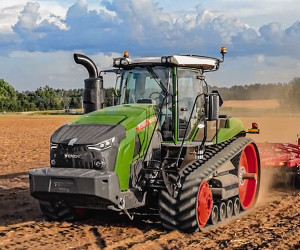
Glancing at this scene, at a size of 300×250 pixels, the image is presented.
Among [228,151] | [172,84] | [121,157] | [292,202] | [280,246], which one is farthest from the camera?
[292,202]

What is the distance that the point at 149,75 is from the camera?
31.6ft

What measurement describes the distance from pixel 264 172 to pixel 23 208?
19.4 ft

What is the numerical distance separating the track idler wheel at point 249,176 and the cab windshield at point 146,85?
2.49 meters

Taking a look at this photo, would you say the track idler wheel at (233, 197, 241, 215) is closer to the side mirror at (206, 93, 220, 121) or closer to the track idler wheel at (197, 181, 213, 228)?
the track idler wheel at (197, 181, 213, 228)

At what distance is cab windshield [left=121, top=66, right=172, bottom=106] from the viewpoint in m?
9.46

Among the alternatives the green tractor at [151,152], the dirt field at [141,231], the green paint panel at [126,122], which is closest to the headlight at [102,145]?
the green tractor at [151,152]

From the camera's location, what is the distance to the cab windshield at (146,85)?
9461 mm

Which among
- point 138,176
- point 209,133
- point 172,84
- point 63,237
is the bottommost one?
point 63,237

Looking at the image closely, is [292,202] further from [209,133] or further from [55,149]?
[55,149]

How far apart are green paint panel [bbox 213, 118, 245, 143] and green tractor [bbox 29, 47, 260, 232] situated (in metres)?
0.03

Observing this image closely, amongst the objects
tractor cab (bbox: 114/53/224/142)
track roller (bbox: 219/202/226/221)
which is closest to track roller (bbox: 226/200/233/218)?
track roller (bbox: 219/202/226/221)

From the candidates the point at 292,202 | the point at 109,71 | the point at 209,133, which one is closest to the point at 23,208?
the point at 109,71

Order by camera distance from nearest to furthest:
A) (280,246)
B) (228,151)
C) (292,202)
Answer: (280,246) < (228,151) < (292,202)

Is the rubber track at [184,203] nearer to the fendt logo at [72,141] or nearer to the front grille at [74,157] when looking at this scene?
the front grille at [74,157]
